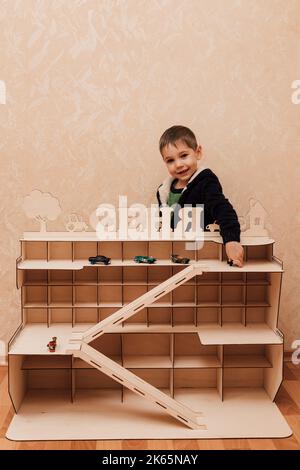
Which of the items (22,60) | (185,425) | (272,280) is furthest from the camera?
(22,60)

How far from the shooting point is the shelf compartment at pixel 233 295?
8.53ft

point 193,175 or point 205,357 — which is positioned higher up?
point 193,175

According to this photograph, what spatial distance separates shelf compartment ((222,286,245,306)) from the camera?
260 centimetres

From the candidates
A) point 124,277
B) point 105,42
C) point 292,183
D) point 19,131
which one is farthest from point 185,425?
point 105,42

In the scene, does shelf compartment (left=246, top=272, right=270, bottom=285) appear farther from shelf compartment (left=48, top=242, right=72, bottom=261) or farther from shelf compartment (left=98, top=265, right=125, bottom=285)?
shelf compartment (left=48, top=242, right=72, bottom=261)

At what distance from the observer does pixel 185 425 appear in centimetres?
225

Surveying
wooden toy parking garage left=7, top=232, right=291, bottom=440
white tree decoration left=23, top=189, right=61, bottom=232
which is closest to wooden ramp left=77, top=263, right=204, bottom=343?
wooden toy parking garage left=7, top=232, right=291, bottom=440

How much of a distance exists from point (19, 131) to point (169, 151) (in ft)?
2.99

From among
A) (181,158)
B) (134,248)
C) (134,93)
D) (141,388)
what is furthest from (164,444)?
(134,93)

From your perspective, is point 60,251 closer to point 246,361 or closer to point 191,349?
point 191,349

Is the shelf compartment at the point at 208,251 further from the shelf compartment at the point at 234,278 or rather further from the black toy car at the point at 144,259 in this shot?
the black toy car at the point at 144,259

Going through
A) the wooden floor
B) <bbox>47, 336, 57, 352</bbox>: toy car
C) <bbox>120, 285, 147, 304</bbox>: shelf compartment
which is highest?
<bbox>120, 285, 147, 304</bbox>: shelf compartment

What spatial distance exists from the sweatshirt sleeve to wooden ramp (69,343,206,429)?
0.73 m

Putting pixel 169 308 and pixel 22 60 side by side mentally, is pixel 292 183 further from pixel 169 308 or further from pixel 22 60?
pixel 22 60
